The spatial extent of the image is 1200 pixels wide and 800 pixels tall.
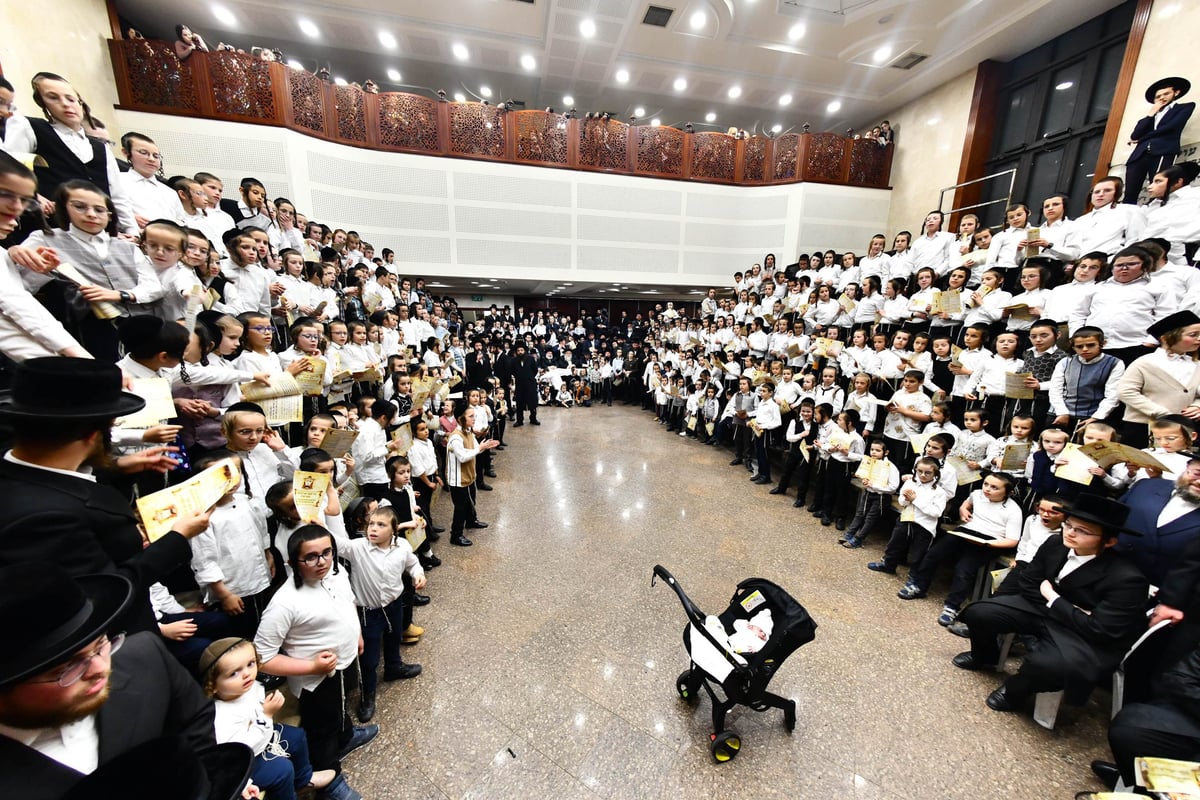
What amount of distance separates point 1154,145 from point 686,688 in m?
7.97

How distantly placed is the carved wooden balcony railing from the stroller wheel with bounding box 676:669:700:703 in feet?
35.8

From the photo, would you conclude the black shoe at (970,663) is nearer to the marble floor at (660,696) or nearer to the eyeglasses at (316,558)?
the marble floor at (660,696)

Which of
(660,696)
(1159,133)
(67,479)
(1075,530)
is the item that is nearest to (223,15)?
(67,479)

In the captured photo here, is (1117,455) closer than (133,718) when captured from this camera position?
No

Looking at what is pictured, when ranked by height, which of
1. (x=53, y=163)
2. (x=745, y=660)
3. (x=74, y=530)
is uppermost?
(x=53, y=163)

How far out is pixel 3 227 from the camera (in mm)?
1837

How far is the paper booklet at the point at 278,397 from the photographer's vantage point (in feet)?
8.43

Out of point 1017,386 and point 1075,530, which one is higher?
point 1017,386

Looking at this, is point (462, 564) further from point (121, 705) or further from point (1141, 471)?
point (1141, 471)

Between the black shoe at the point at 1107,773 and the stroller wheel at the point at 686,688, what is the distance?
1965mm

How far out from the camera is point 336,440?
2844mm

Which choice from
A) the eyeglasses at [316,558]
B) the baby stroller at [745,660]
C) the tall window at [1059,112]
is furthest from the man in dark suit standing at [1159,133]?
the eyeglasses at [316,558]

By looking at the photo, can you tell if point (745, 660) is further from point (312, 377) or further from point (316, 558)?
point (312, 377)

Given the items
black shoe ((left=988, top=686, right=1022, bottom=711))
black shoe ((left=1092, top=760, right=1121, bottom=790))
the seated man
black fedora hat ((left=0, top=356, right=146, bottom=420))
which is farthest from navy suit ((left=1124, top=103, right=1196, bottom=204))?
black fedora hat ((left=0, top=356, right=146, bottom=420))
